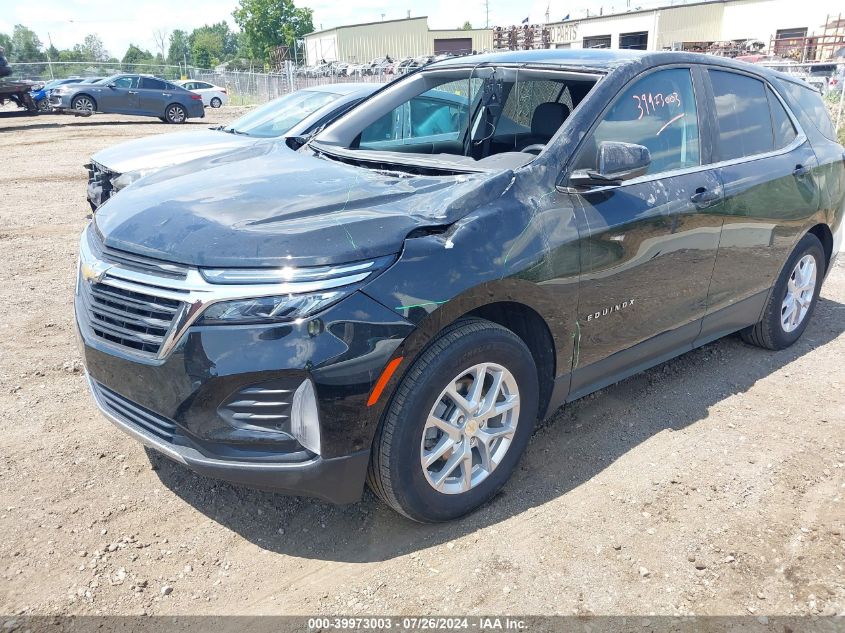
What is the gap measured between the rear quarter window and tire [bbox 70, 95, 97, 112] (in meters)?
23.8

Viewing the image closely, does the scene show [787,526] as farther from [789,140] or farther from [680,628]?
[789,140]

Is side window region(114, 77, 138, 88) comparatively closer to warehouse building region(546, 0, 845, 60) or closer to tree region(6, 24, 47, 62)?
warehouse building region(546, 0, 845, 60)

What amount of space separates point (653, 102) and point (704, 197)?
58 cm

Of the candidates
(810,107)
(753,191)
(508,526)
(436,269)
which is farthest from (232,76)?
(508,526)

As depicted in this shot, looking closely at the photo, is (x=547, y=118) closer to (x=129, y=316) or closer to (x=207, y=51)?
(x=129, y=316)

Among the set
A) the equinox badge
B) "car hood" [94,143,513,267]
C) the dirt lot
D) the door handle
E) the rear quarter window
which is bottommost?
the dirt lot

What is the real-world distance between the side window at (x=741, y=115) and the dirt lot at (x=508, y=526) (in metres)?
1.46

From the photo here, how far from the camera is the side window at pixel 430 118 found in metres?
4.28

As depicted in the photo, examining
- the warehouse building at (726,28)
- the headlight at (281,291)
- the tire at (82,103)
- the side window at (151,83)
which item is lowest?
the headlight at (281,291)

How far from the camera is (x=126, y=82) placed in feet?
77.3

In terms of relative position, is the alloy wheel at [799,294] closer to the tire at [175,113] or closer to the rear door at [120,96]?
the tire at [175,113]

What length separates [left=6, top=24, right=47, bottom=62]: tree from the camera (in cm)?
6469

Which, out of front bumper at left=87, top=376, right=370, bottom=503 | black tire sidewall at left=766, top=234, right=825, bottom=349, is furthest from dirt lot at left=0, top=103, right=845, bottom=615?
black tire sidewall at left=766, top=234, right=825, bottom=349

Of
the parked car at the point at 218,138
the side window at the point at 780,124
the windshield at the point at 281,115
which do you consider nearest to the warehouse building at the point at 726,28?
the windshield at the point at 281,115
